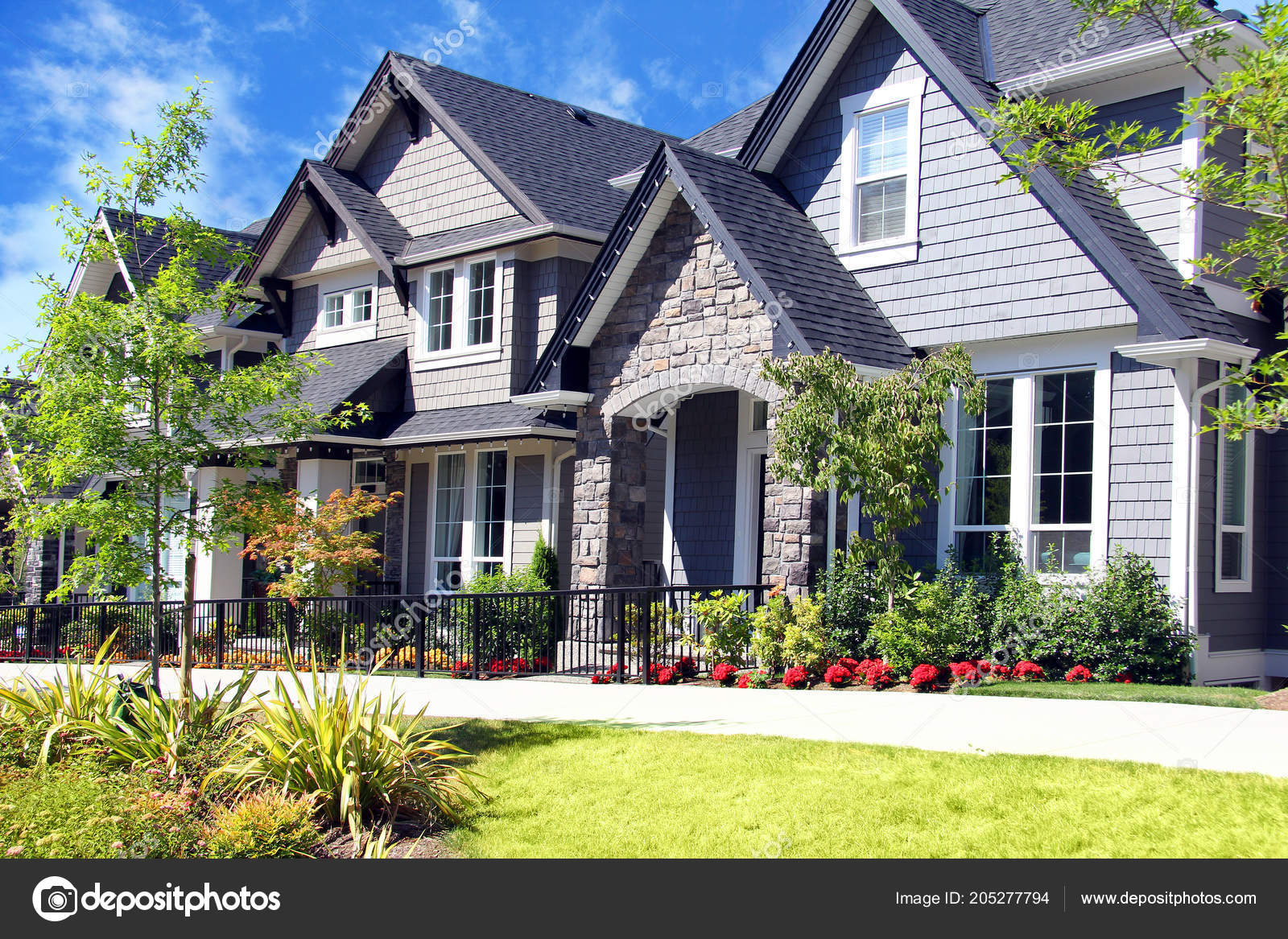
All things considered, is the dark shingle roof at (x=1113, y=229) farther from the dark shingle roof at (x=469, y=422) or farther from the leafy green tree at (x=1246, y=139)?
the dark shingle roof at (x=469, y=422)

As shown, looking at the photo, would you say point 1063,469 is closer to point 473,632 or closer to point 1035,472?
point 1035,472

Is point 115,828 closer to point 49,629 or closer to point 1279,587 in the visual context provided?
point 1279,587

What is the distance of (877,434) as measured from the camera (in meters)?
11.9

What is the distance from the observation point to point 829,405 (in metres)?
12.1

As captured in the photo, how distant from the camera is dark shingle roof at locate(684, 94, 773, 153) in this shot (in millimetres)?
19328

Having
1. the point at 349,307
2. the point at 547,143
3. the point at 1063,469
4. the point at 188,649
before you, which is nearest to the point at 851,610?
the point at 1063,469

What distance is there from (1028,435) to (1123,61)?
4149 millimetres

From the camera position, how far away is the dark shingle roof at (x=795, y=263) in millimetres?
13383

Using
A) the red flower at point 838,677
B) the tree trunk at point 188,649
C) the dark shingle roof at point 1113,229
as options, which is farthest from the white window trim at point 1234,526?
the tree trunk at point 188,649

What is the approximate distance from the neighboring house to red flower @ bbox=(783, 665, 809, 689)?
150cm

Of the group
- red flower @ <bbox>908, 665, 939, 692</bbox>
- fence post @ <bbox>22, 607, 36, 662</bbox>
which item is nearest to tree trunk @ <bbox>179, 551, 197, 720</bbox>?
red flower @ <bbox>908, 665, 939, 692</bbox>

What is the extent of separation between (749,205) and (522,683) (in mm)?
6397

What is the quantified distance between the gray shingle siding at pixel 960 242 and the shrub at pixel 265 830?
9570 millimetres
